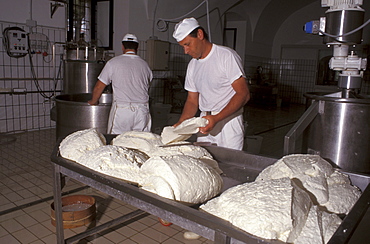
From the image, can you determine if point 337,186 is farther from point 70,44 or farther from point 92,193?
point 70,44

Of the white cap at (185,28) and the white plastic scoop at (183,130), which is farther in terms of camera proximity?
the white cap at (185,28)

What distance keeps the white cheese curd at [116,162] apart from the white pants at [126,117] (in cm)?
170

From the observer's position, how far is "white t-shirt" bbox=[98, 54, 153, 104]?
3006 mm

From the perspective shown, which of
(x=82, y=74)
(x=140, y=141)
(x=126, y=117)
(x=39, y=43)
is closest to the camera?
(x=140, y=141)

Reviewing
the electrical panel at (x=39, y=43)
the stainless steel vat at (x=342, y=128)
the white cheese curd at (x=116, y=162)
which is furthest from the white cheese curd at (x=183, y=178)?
the electrical panel at (x=39, y=43)

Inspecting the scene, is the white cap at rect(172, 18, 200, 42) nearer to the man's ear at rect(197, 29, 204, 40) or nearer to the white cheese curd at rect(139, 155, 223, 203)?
the man's ear at rect(197, 29, 204, 40)

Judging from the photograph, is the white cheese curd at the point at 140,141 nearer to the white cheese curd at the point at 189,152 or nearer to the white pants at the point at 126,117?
the white cheese curd at the point at 189,152

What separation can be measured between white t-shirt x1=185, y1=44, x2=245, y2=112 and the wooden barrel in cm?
115

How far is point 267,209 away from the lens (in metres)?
0.84

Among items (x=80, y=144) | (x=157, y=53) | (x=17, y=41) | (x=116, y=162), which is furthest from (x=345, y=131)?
(x=17, y=41)

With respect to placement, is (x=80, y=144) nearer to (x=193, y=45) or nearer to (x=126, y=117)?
(x=193, y=45)

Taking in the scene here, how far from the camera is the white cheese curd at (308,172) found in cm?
104

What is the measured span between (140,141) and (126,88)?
153 cm

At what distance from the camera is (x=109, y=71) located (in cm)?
301
